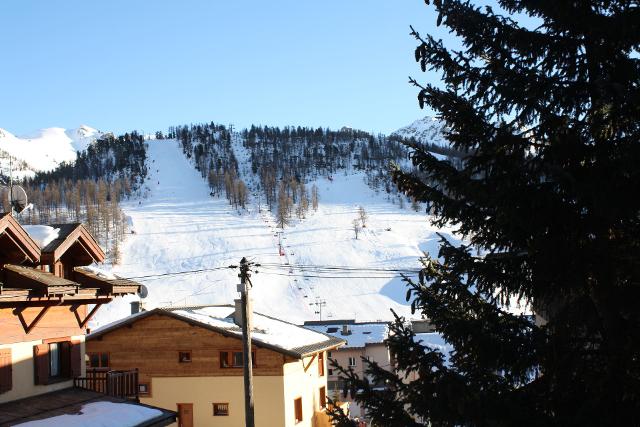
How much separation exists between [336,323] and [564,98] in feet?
201

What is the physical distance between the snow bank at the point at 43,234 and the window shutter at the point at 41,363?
2403 mm

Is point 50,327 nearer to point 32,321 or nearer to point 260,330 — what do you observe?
point 32,321

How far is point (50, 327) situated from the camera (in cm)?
1546

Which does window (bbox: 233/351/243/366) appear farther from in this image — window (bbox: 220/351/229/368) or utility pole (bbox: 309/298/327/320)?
utility pole (bbox: 309/298/327/320)

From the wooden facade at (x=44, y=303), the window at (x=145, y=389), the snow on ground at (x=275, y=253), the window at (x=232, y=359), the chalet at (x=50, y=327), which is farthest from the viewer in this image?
the snow on ground at (x=275, y=253)

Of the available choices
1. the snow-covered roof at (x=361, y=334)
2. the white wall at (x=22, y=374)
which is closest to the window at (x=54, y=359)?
the white wall at (x=22, y=374)

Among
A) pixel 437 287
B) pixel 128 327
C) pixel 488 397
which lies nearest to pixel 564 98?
pixel 437 287

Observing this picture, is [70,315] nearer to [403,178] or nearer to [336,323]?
[403,178]

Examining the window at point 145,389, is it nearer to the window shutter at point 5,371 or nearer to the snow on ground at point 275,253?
the window shutter at point 5,371

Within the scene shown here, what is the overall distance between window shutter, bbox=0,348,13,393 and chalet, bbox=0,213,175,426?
0.8 inches

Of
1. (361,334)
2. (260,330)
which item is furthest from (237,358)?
(361,334)

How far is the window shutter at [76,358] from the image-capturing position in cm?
1634

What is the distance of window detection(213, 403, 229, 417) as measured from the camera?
25625 millimetres

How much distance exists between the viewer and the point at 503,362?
6.30m
